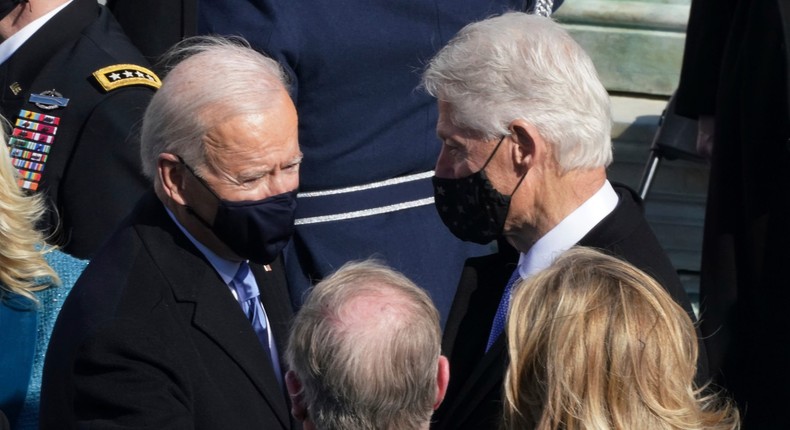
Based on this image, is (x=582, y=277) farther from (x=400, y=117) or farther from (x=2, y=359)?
(x=400, y=117)

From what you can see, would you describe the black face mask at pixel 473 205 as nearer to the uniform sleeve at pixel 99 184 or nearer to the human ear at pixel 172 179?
the human ear at pixel 172 179

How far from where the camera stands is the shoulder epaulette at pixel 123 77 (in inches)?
123

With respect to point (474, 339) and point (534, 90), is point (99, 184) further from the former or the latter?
point (534, 90)

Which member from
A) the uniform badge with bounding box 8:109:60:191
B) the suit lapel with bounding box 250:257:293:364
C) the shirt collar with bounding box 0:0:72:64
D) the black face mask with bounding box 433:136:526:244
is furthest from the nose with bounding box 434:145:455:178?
the shirt collar with bounding box 0:0:72:64

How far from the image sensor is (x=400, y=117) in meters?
3.42

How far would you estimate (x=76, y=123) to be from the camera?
10.2 ft

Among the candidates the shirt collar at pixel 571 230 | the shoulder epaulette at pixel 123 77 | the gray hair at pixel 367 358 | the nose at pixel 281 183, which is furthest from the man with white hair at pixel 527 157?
the shoulder epaulette at pixel 123 77

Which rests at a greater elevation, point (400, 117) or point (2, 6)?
point (2, 6)

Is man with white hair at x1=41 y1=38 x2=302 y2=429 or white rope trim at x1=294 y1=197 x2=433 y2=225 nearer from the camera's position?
man with white hair at x1=41 y1=38 x2=302 y2=429

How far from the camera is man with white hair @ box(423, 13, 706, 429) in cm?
245

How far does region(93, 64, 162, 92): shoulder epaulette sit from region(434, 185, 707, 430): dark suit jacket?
1.00 metres

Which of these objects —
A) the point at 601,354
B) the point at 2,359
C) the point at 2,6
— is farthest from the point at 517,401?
the point at 2,6

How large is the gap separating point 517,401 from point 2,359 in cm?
120

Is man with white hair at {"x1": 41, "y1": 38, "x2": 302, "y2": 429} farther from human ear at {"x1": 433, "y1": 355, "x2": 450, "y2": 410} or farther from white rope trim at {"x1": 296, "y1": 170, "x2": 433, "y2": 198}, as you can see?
white rope trim at {"x1": 296, "y1": 170, "x2": 433, "y2": 198}
